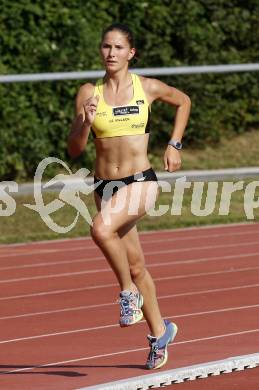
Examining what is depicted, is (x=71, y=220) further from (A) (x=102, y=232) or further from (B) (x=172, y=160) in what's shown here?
(A) (x=102, y=232)

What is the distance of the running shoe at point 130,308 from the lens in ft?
28.3

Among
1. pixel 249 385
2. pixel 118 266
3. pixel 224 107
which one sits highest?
pixel 224 107

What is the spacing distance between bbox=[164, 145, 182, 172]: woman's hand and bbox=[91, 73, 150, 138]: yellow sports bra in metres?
0.19

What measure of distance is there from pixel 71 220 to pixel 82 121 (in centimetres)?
858

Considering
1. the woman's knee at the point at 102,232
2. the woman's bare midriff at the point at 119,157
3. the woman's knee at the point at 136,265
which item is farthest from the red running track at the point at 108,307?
the woman's bare midriff at the point at 119,157

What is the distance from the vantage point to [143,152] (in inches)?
349

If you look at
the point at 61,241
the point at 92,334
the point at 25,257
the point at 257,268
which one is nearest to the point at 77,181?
the point at 61,241

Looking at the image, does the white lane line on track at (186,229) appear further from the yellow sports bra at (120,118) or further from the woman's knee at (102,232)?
the woman's knee at (102,232)

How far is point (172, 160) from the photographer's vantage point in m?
8.78

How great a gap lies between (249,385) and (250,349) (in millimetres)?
1170

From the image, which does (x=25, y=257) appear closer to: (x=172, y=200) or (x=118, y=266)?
(x=172, y=200)

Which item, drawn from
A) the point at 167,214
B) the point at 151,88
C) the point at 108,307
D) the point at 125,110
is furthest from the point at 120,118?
the point at 167,214

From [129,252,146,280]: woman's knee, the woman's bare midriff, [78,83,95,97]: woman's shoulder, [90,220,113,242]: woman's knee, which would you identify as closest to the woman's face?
[78,83,95,97]: woman's shoulder

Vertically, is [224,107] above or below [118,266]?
above
